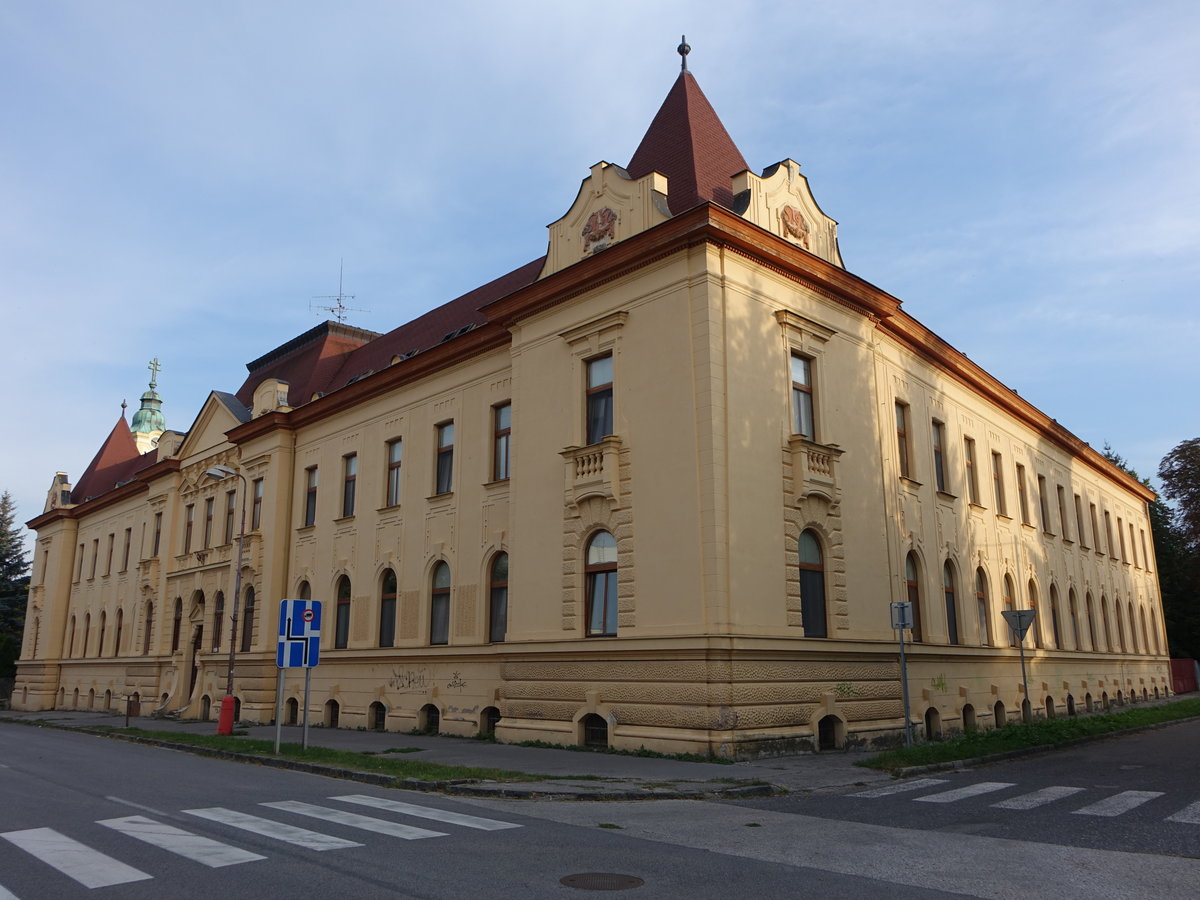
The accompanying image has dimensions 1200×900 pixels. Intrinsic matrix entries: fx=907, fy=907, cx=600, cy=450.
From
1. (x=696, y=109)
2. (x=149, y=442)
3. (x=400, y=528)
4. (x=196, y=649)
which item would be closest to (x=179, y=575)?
(x=196, y=649)

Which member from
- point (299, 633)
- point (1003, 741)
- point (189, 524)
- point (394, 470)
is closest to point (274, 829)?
point (299, 633)

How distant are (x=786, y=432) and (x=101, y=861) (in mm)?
14335

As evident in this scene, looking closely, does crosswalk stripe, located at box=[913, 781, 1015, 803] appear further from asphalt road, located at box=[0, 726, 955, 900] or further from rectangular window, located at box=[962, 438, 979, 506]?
rectangular window, located at box=[962, 438, 979, 506]

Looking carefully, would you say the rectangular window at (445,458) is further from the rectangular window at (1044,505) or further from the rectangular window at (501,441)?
the rectangular window at (1044,505)

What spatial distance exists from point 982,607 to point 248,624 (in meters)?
23.4

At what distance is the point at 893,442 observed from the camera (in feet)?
73.9

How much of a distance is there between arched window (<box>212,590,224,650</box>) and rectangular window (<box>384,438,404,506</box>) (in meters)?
10.2

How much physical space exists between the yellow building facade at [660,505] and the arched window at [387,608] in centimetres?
→ 14

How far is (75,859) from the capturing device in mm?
7660

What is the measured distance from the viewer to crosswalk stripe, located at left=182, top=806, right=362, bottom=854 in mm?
8289

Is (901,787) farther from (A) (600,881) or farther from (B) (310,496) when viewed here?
(B) (310,496)

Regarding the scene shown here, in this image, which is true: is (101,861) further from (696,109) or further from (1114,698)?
(1114,698)

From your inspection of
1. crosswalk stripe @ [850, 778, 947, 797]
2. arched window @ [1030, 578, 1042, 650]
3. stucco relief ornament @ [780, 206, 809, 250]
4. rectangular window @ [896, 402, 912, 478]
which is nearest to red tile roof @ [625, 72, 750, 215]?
stucco relief ornament @ [780, 206, 809, 250]

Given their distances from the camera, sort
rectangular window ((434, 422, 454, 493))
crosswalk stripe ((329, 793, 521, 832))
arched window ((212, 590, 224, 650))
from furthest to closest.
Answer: arched window ((212, 590, 224, 650)) → rectangular window ((434, 422, 454, 493)) → crosswalk stripe ((329, 793, 521, 832))
